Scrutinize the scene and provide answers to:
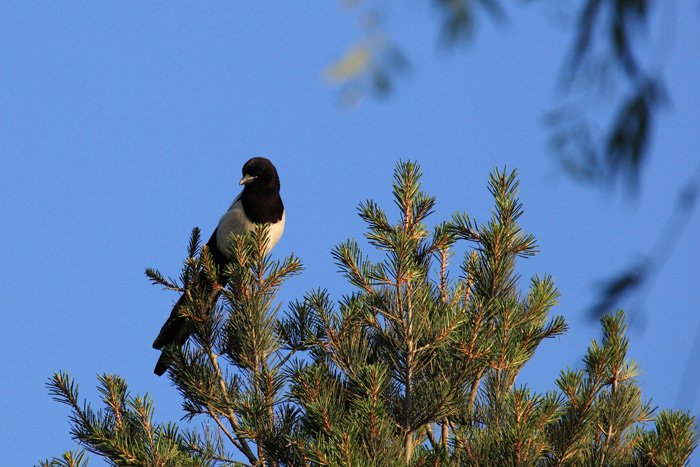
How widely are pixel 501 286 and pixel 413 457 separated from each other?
0.85 metres

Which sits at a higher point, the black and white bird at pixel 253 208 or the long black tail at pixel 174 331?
the black and white bird at pixel 253 208

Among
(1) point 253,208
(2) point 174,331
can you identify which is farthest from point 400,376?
(1) point 253,208

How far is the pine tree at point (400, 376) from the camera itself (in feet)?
→ 8.89

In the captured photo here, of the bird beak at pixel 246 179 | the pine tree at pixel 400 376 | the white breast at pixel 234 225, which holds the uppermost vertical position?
the bird beak at pixel 246 179

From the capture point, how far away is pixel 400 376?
2988 millimetres

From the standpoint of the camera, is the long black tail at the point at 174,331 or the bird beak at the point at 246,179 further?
the bird beak at the point at 246,179

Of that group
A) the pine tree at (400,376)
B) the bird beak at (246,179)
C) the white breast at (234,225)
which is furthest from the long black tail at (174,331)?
the bird beak at (246,179)

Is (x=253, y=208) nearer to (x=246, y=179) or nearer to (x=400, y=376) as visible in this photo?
(x=246, y=179)

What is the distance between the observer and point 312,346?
317cm

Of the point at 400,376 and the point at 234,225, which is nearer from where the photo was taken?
the point at 400,376

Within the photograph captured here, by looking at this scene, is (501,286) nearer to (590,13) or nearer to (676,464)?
(676,464)

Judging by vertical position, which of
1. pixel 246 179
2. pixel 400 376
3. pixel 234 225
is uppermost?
pixel 246 179

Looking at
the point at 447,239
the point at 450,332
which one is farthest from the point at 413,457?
the point at 447,239

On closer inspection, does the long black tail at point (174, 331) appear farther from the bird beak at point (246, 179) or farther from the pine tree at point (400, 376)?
the bird beak at point (246, 179)
